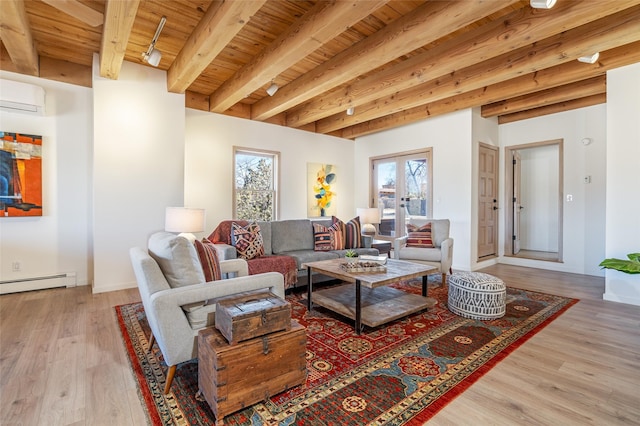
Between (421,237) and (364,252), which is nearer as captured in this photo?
(364,252)

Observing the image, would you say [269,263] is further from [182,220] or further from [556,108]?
[556,108]

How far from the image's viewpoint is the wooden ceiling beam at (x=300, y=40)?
95.8 inches

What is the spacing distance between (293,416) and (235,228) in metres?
2.51

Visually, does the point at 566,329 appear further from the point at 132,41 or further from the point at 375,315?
the point at 132,41

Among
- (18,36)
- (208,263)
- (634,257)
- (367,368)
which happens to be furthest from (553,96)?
(18,36)

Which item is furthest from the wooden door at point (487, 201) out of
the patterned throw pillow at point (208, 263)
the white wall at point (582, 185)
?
the patterned throw pillow at point (208, 263)

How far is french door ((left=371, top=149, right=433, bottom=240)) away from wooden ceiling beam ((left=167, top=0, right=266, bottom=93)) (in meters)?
4.11

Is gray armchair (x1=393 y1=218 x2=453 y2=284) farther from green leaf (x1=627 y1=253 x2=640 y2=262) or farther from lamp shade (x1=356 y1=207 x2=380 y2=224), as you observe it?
green leaf (x1=627 y1=253 x2=640 y2=262)

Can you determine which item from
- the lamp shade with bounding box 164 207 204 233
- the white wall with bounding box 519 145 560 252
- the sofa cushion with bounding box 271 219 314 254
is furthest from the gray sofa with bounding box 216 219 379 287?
the white wall with bounding box 519 145 560 252

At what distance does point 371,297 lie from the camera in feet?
10.6

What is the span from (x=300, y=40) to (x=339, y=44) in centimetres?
69

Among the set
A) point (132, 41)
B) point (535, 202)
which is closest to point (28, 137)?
point (132, 41)

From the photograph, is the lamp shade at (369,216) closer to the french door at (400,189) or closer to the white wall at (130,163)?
the french door at (400,189)

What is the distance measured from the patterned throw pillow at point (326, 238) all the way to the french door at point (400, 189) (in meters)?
2.21
